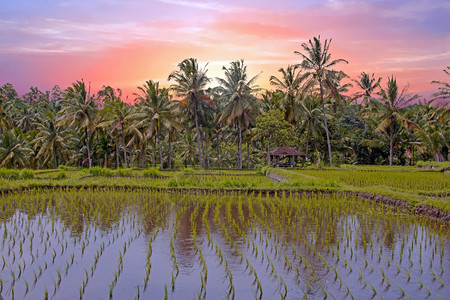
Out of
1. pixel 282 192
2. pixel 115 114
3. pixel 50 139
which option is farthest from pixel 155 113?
pixel 282 192

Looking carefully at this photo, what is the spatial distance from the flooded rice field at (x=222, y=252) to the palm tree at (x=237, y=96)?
60.8ft

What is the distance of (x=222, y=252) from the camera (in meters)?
7.00

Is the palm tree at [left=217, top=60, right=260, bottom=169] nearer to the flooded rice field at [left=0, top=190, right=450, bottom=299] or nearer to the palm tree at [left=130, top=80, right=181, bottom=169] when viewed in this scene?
the palm tree at [left=130, top=80, right=181, bottom=169]

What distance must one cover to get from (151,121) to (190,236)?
21272 millimetres

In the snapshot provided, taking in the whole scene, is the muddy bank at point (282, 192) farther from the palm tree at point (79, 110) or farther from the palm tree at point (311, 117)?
the palm tree at point (311, 117)

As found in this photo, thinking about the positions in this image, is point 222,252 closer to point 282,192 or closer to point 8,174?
point 282,192

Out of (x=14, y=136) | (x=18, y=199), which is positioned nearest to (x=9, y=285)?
(x=18, y=199)

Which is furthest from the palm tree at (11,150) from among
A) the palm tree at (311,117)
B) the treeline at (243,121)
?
the palm tree at (311,117)

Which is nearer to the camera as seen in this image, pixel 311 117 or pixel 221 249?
pixel 221 249

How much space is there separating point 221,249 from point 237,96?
23.5 m

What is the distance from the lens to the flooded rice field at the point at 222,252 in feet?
17.5

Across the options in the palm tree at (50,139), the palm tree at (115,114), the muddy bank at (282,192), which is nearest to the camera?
the muddy bank at (282,192)

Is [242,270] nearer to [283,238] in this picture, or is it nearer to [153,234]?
[283,238]

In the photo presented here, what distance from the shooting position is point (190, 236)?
8102 mm
